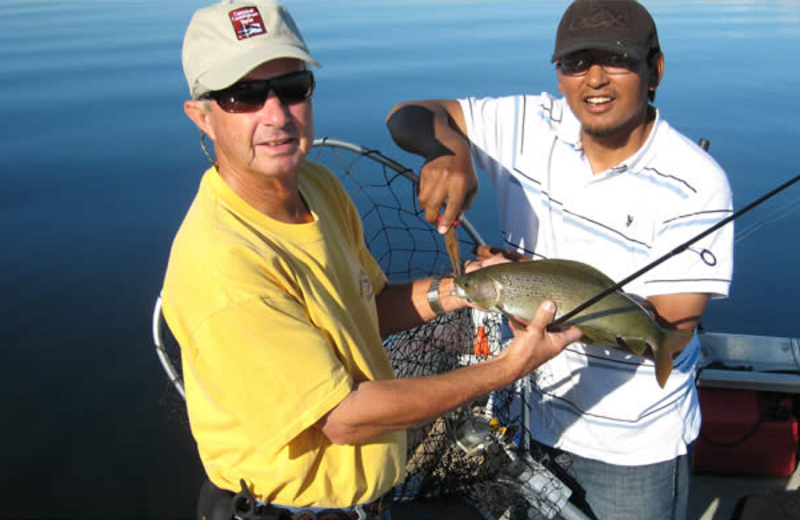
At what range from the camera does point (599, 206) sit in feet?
7.89

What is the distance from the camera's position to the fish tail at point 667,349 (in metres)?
2.23

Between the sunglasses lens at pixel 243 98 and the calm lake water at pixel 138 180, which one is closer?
the sunglasses lens at pixel 243 98


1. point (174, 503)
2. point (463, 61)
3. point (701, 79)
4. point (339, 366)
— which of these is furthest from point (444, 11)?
point (339, 366)

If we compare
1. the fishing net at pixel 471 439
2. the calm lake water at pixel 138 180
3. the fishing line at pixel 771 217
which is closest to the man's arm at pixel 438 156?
the fishing net at pixel 471 439

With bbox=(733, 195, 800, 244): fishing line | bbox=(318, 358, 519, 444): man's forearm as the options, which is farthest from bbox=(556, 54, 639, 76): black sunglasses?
bbox=(733, 195, 800, 244): fishing line

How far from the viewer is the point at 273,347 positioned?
61.5 inches

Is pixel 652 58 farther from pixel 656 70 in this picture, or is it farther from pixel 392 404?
pixel 392 404

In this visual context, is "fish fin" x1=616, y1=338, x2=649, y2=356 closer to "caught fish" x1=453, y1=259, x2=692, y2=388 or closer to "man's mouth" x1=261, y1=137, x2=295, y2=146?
"caught fish" x1=453, y1=259, x2=692, y2=388

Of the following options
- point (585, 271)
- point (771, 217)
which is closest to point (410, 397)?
point (585, 271)

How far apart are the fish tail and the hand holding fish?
398 mm

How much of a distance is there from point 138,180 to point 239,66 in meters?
7.16

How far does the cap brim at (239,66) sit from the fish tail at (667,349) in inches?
65.5

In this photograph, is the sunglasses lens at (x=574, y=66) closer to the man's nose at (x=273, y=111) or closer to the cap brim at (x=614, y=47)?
the cap brim at (x=614, y=47)

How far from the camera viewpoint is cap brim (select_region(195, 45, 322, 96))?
1.74 meters
